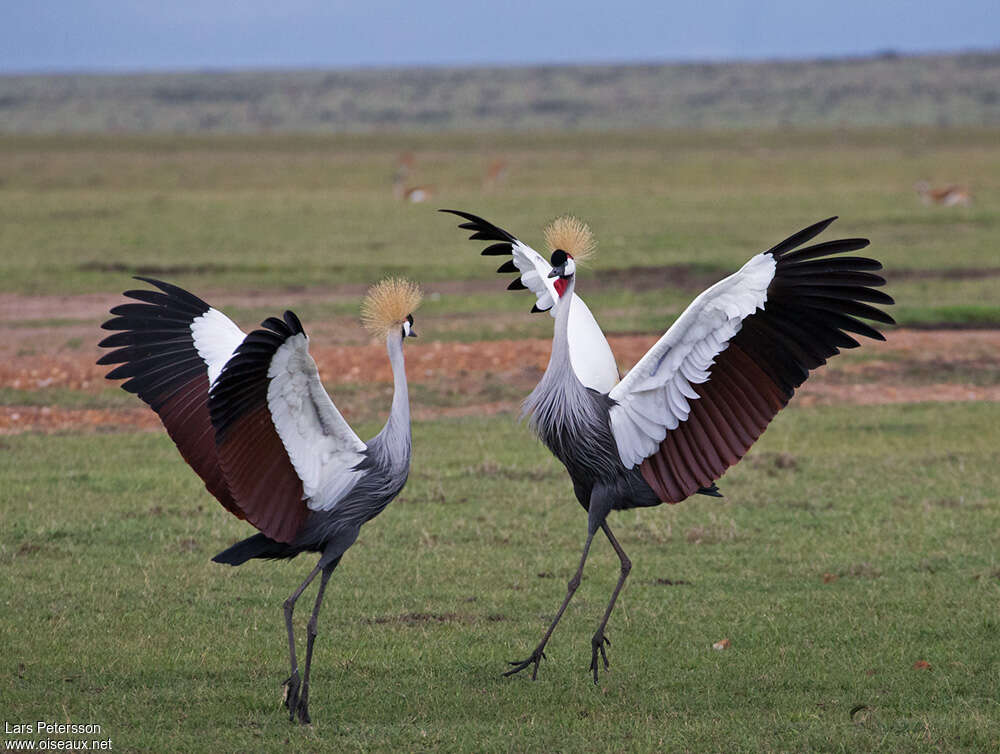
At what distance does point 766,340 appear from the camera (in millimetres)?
5836

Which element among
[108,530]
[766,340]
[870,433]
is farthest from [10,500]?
[870,433]

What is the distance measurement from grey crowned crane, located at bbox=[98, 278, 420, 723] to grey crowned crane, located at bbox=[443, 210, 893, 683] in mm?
861

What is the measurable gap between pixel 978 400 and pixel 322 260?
12.2m

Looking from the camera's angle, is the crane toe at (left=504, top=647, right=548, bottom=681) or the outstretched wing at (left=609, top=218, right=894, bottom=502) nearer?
the outstretched wing at (left=609, top=218, right=894, bottom=502)

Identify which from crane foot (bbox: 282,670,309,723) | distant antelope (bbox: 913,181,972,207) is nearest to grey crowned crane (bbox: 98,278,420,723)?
crane foot (bbox: 282,670,309,723)

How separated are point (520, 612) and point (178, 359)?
2212 mm

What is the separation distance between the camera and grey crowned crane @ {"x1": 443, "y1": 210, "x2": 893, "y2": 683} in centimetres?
570

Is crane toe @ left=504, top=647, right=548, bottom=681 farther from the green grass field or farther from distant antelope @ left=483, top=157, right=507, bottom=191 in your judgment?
distant antelope @ left=483, top=157, right=507, bottom=191

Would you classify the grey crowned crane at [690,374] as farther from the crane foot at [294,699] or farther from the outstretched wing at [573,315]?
the crane foot at [294,699]

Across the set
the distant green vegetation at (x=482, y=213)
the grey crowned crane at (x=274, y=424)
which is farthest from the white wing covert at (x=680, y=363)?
the distant green vegetation at (x=482, y=213)

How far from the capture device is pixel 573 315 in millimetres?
6602

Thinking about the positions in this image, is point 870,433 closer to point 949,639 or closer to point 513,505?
point 513,505

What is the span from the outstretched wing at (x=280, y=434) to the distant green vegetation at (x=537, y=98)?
71.7 metres

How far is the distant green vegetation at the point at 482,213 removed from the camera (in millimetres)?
18844
